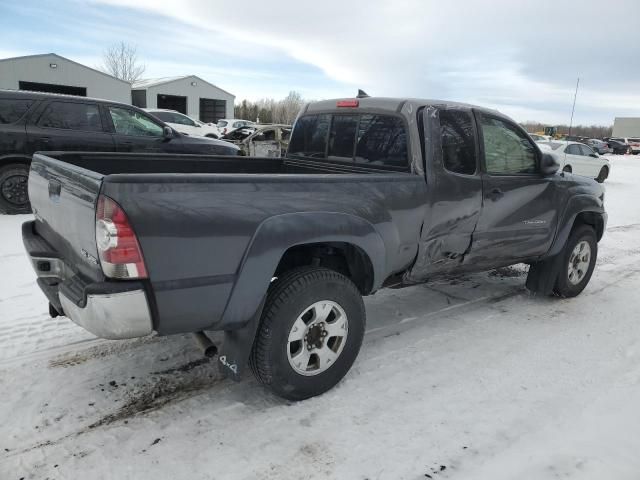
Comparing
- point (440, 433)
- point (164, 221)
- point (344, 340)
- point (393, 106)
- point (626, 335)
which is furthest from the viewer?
point (626, 335)

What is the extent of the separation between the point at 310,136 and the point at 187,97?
41887 millimetres

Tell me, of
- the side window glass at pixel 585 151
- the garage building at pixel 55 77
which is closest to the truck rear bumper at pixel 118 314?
the side window glass at pixel 585 151

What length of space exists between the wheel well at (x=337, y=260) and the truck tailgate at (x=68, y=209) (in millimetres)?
1160

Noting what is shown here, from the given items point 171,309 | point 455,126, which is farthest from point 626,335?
point 171,309

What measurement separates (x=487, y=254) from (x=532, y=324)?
0.88 meters

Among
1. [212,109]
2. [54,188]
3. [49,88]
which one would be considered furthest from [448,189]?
[212,109]

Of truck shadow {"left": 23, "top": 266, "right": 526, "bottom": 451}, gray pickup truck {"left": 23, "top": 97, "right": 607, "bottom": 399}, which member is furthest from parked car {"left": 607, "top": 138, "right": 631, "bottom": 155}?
truck shadow {"left": 23, "top": 266, "right": 526, "bottom": 451}

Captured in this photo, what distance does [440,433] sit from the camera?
2807mm

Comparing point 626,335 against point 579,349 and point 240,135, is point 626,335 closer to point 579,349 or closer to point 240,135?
point 579,349

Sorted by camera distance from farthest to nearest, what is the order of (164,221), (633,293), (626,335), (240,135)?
1. (240,135)
2. (633,293)
3. (626,335)
4. (164,221)

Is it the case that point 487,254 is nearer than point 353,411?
No

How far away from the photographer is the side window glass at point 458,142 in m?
3.70

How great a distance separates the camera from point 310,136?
14.5ft

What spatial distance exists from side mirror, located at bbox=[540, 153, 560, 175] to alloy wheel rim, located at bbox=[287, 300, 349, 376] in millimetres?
2499
